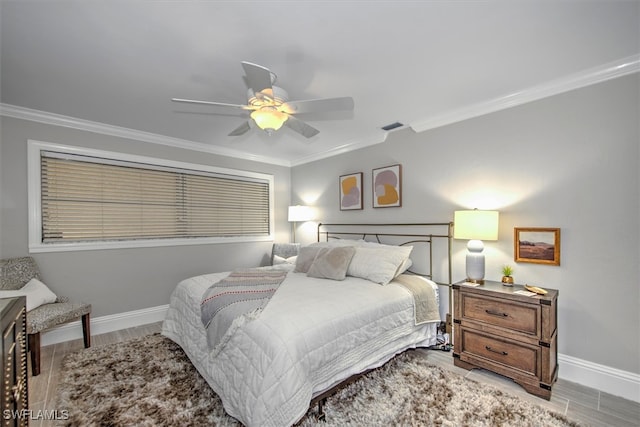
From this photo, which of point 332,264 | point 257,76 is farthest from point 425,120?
point 257,76

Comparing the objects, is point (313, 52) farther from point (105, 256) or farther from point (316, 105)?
point (105, 256)

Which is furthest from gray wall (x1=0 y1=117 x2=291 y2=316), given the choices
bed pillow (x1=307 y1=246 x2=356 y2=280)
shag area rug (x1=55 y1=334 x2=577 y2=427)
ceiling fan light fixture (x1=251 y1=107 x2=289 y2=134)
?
ceiling fan light fixture (x1=251 y1=107 x2=289 y2=134)

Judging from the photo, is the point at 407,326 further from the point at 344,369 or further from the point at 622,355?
the point at 622,355

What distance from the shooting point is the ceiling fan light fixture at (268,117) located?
2.00 meters

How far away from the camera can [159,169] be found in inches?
149

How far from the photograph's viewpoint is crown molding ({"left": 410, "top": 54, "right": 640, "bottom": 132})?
207cm

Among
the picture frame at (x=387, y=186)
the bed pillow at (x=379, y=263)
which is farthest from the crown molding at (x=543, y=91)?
the bed pillow at (x=379, y=263)

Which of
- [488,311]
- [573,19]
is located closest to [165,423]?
[488,311]

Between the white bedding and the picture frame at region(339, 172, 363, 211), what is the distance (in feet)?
4.96

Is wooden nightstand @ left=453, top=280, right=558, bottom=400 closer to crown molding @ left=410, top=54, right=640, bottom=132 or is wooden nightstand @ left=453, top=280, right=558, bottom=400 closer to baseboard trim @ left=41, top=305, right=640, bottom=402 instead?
baseboard trim @ left=41, top=305, right=640, bottom=402

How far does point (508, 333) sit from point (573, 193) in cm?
126

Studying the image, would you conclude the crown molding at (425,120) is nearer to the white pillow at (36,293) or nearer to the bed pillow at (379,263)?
the bed pillow at (379,263)

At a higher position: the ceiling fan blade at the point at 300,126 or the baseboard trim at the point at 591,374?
the ceiling fan blade at the point at 300,126

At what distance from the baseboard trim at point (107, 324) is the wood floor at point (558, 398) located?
0.35m
